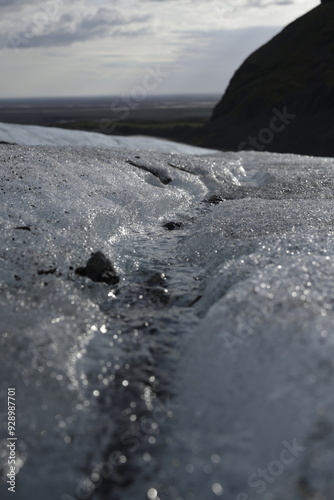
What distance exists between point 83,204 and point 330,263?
5223 mm

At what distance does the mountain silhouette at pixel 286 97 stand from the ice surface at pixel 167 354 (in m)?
39.8

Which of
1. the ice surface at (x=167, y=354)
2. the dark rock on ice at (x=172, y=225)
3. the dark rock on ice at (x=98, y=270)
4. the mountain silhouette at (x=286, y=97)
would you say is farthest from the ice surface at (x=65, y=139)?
the mountain silhouette at (x=286, y=97)

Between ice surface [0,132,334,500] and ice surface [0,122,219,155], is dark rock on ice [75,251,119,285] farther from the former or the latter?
ice surface [0,122,219,155]

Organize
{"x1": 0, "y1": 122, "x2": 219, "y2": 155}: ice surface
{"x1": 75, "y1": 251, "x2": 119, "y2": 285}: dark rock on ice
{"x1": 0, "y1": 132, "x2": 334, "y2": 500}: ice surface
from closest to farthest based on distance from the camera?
{"x1": 0, "y1": 132, "x2": 334, "y2": 500}: ice surface, {"x1": 75, "y1": 251, "x2": 119, "y2": 285}: dark rock on ice, {"x1": 0, "y1": 122, "x2": 219, "y2": 155}: ice surface

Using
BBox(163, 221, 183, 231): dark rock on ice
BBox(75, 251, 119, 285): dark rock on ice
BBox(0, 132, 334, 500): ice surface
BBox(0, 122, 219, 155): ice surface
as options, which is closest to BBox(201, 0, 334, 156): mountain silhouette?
BBox(0, 122, 219, 155): ice surface

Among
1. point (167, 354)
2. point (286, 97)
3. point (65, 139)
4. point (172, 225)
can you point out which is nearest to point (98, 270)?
point (167, 354)

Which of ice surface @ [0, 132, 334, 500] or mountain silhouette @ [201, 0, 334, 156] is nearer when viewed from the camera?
ice surface @ [0, 132, 334, 500]

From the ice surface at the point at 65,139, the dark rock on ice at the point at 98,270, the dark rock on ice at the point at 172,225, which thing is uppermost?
the dark rock on ice at the point at 98,270

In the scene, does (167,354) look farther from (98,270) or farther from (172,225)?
(172,225)

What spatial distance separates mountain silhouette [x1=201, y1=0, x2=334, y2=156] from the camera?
49.9 metres

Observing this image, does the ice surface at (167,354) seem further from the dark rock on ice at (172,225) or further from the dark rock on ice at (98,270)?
the dark rock on ice at (172,225)

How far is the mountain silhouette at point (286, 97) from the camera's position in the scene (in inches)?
1966

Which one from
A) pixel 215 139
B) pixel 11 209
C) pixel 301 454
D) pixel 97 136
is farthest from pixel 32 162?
pixel 215 139

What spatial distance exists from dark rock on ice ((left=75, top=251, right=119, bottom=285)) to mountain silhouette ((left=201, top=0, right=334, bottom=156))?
41.2 metres
